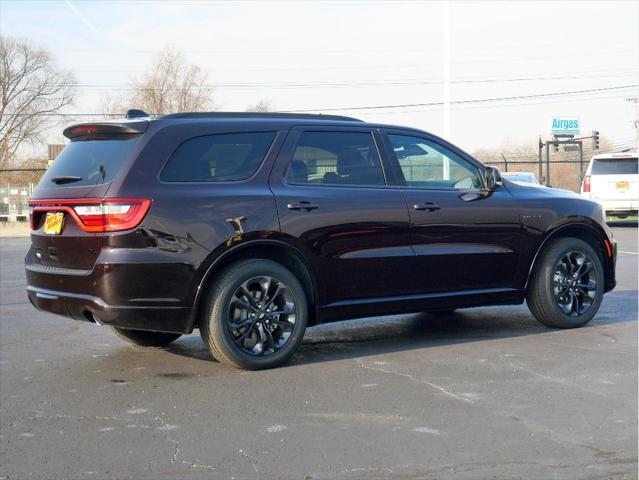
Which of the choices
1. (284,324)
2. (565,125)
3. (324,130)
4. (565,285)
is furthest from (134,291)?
(565,125)

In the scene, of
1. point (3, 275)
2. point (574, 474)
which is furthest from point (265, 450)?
point (3, 275)

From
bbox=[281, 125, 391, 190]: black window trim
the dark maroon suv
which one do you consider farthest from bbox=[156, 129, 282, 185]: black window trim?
bbox=[281, 125, 391, 190]: black window trim

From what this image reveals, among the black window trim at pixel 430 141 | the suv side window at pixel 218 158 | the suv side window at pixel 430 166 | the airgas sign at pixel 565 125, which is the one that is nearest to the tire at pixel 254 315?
the suv side window at pixel 218 158

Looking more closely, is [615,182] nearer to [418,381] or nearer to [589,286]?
[589,286]

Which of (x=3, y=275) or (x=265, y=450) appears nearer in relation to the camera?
(x=265, y=450)

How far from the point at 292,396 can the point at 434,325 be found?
271cm

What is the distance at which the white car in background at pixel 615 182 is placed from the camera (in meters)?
22.5

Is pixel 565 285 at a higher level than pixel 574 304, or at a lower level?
higher

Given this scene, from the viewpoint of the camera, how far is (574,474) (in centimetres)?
371

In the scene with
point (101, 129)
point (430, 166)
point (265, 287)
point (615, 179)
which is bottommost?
point (265, 287)

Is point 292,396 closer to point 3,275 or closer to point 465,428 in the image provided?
point 465,428

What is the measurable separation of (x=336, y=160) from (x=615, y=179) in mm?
18423

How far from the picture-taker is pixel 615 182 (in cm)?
2264

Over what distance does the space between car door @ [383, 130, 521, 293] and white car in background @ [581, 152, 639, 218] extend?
17.0m
